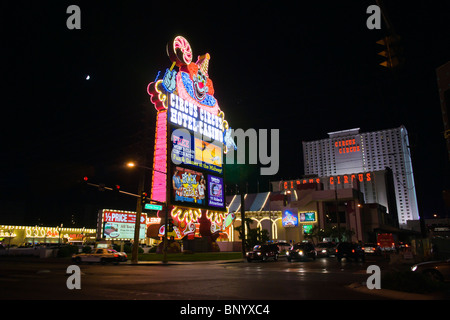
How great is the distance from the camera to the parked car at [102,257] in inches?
1264

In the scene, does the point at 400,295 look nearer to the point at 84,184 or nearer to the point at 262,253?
the point at 84,184

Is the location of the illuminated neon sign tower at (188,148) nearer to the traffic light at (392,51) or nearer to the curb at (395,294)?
the curb at (395,294)

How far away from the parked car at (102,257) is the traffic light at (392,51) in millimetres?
29253

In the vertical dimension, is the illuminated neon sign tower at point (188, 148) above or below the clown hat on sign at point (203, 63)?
below

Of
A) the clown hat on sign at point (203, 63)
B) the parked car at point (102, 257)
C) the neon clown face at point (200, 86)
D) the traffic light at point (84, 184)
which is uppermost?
the clown hat on sign at point (203, 63)

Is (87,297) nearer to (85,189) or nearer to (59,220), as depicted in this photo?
(85,189)

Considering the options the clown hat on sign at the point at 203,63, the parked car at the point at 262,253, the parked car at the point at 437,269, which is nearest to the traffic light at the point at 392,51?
the parked car at the point at 437,269

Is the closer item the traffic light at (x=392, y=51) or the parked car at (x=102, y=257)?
the traffic light at (x=392, y=51)

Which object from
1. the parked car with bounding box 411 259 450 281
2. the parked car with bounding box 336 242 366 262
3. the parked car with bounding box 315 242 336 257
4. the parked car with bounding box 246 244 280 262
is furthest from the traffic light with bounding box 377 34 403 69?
the parked car with bounding box 315 242 336 257

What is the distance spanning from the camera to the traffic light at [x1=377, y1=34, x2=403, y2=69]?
927cm

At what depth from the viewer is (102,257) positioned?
32.3 meters

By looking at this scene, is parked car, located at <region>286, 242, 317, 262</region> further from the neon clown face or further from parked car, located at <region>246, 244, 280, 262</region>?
the neon clown face
